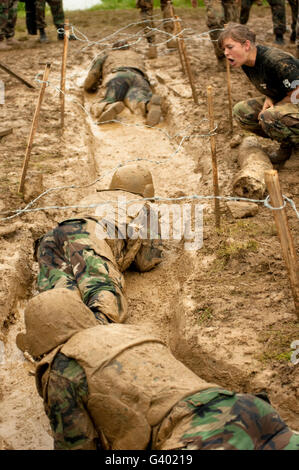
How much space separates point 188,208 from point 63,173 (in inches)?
56.1

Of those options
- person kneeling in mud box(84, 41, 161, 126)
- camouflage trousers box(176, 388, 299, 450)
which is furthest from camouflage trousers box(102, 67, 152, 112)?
camouflage trousers box(176, 388, 299, 450)

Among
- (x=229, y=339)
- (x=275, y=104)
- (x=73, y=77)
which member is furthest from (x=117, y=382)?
(x=73, y=77)

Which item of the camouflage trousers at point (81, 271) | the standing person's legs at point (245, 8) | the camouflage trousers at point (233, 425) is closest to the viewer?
the camouflage trousers at point (233, 425)

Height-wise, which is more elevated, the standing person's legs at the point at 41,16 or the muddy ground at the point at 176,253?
the standing person's legs at the point at 41,16

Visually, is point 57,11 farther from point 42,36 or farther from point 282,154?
point 282,154

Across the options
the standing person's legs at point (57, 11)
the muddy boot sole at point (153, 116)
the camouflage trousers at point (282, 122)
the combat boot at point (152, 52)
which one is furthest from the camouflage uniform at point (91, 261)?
the standing person's legs at point (57, 11)

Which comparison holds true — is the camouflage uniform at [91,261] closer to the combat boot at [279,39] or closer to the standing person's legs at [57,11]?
the combat boot at [279,39]

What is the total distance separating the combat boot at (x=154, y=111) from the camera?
→ 7.32m

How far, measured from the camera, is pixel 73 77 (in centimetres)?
867

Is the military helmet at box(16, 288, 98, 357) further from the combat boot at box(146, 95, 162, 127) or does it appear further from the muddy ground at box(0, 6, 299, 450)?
the combat boot at box(146, 95, 162, 127)

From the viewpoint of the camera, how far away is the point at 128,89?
7.92m

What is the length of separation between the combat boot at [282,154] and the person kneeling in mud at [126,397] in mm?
3064

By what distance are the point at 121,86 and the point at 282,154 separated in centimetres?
325
